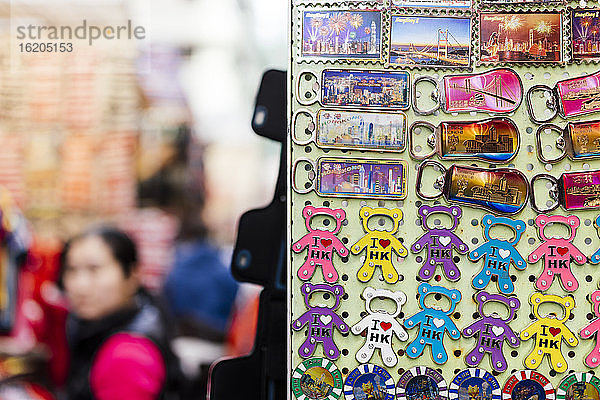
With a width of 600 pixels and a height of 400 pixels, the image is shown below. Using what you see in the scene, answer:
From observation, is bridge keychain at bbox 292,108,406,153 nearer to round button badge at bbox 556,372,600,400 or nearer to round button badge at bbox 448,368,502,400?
round button badge at bbox 448,368,502,400

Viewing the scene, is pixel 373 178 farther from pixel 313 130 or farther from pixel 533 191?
pixel 533 191

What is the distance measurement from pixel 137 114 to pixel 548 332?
3.52 feet

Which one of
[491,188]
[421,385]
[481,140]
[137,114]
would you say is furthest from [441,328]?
[137,114]

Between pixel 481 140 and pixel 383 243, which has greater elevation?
pixel 481 140

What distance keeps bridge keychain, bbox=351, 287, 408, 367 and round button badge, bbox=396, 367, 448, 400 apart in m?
0.05

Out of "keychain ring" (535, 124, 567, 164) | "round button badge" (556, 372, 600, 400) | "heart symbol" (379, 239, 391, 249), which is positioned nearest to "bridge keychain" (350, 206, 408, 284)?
"heart symbol" (379, 239, 391, 249)

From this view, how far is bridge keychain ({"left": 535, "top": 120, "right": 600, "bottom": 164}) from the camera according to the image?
158 centimetres

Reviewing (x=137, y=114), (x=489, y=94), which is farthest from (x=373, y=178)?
(x=137, y=114)

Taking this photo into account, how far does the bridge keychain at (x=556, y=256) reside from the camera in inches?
62.6

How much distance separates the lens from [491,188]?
1585mm

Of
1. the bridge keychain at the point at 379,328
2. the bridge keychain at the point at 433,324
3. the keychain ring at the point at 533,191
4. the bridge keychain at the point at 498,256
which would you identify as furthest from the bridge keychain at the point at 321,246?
the keychain ring at the point at 533,191

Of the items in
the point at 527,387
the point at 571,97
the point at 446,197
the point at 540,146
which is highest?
the point at 571,97

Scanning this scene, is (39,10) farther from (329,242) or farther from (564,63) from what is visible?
(564,63)

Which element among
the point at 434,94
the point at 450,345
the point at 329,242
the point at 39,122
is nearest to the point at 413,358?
the point at 450,345
